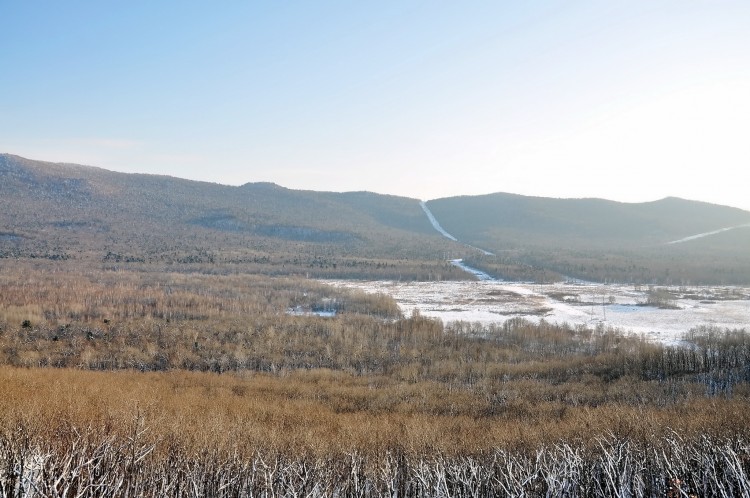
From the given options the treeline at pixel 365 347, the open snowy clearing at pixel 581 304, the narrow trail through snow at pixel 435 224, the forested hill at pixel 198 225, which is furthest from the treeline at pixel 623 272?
the narrow trail through snow at pixel 435 224

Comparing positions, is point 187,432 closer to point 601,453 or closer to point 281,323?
point 601,453

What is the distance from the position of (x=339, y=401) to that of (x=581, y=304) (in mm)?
30681

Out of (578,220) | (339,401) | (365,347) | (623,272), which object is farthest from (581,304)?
(578,220)

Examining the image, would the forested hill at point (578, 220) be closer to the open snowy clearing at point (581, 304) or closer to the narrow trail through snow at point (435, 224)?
the narrow trail through snow at point (435, 224)

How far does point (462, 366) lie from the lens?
1080 inches

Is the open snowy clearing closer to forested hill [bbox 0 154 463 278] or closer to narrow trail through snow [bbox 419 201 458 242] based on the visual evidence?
forested hill [bbox 0 154 463 278]

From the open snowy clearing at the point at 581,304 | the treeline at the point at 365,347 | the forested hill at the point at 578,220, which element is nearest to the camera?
the treeline at the point at 365,347

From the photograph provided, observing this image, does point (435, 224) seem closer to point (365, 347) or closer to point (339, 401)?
point (365, 347)

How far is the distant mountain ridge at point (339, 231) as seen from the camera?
7331 cm

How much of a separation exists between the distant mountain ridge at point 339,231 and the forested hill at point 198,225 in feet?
1.16

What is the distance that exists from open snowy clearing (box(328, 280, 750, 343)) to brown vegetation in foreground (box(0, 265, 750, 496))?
387 centimetres

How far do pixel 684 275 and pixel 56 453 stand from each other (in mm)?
68243

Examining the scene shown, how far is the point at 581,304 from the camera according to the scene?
45875 mm

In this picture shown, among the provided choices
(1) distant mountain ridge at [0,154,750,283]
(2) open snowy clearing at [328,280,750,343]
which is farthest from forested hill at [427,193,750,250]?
(2) open snowy clearing at [328,280,750,343]
